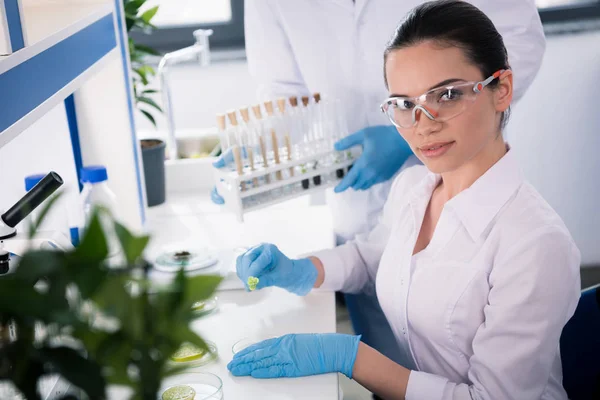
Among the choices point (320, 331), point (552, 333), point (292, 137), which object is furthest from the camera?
point (292, 137)

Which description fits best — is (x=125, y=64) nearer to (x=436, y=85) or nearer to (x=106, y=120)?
(x=106, y=120)

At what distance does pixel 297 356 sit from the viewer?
4.56ft

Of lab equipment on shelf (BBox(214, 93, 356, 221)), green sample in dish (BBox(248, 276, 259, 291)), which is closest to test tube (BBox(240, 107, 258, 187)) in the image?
lab equipment on shelf (BBox(214, 93, 356, 221))

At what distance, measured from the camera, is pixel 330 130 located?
2.09 metres

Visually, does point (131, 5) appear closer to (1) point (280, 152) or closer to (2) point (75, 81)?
(1) point (280, 152)

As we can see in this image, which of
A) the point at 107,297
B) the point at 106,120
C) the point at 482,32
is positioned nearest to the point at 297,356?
the point at 482,32

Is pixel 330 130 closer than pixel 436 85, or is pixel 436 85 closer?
pixel 436 85

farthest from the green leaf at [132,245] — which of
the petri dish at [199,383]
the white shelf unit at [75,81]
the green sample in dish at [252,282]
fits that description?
the green sample in dish at [252,282]

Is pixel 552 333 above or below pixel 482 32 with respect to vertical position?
below

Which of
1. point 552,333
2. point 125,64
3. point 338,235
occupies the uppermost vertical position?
point 125,64

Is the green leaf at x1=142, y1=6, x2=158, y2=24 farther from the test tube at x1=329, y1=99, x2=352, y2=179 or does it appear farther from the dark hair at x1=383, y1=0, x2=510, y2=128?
the dark hair at x1=383, y1=0, x2=510, y2=128

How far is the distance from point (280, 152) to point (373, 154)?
0.93ft

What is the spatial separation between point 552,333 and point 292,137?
1036mm

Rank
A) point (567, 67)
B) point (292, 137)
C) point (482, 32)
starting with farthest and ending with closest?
point (567, 67), point (292, 137), point (482, 32)
